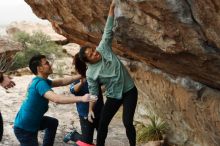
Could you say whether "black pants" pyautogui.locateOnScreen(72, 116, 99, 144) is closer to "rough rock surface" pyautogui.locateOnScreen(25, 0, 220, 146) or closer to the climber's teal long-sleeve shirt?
the climber's teal long-sleeve shirt

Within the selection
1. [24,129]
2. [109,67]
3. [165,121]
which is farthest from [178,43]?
[165,121]

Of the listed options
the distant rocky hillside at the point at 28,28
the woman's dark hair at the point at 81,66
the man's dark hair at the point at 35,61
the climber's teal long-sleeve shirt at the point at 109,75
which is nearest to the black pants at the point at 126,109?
the climber's teal long-sleeve shirt at the point at 109,75

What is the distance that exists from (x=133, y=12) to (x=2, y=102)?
633 cm

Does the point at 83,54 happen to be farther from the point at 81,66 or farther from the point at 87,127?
the point at 87,127

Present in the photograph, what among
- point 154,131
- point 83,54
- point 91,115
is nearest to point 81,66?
point 83,54

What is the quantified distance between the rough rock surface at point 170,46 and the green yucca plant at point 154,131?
18 centimetres

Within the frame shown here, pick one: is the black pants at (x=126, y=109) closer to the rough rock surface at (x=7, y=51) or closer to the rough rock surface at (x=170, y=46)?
the rough rock surface at (x=170, y=46)

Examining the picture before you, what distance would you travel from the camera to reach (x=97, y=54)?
20.9ft

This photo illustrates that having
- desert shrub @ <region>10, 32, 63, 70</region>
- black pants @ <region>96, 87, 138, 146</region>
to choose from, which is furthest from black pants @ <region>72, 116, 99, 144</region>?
desert shrub @ <region>10, 32, 63, 70</region>

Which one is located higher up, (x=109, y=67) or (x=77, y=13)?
(x=77, y=13)

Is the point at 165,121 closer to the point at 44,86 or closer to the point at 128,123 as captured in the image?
the point at 128,123

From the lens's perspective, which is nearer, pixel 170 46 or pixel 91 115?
pixel 170 46

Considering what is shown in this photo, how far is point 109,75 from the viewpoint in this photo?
6.44 meters

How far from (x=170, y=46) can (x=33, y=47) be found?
16.8m
